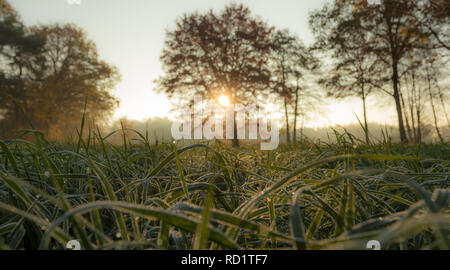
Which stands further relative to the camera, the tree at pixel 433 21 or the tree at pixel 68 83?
the tree at pixel 68 83

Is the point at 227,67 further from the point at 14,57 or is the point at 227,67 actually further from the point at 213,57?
the point at 14,57

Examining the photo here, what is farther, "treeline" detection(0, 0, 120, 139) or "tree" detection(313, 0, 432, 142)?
"treeline" detection(0, 0, 120, 139)

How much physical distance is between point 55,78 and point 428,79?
3108 centimetres

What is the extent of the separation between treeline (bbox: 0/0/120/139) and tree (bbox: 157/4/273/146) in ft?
22.4

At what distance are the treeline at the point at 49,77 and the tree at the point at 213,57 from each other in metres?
6.84

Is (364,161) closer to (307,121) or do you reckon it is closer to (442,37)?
(442,37)

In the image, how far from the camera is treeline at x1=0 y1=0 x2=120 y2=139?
18.0 m

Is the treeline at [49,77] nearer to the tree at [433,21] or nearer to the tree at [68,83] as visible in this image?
the tree at [68,83]

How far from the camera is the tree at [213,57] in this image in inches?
728

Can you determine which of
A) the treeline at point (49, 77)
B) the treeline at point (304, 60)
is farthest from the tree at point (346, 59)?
the treeline at point (49, 77)

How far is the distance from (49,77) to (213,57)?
1379 centimetres

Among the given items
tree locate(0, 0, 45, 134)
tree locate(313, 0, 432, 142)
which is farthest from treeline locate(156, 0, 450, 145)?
tree locate(0, 0, 45, 134)

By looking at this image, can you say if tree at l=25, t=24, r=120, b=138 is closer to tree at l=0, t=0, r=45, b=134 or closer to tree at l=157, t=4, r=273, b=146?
tree at l=0, t=0, r=45, b=134
